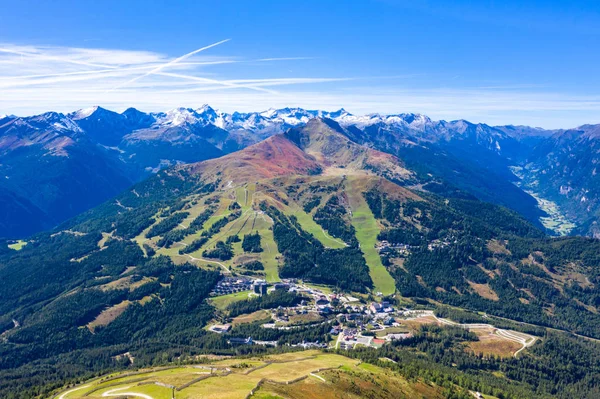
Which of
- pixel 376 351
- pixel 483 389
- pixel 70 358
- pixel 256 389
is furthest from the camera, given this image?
pixel 70 358

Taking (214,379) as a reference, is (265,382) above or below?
above

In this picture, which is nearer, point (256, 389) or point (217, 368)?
point (256, 389)

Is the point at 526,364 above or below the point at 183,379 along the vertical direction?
below

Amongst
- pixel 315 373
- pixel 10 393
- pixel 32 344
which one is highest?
pixel 315 373

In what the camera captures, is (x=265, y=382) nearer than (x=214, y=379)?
Yes

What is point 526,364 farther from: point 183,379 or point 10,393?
point 10,393

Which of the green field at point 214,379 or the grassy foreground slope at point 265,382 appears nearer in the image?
the green field at point 214,379

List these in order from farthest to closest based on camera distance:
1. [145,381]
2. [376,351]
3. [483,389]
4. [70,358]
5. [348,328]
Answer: [348,328]
[70,358]
[376,351]
[483,389]
[145,381]

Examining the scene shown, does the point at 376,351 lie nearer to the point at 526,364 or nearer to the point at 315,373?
the point at 315,373

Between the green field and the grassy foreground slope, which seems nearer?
the green field

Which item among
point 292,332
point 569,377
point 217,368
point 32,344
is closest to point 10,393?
point 217,368
